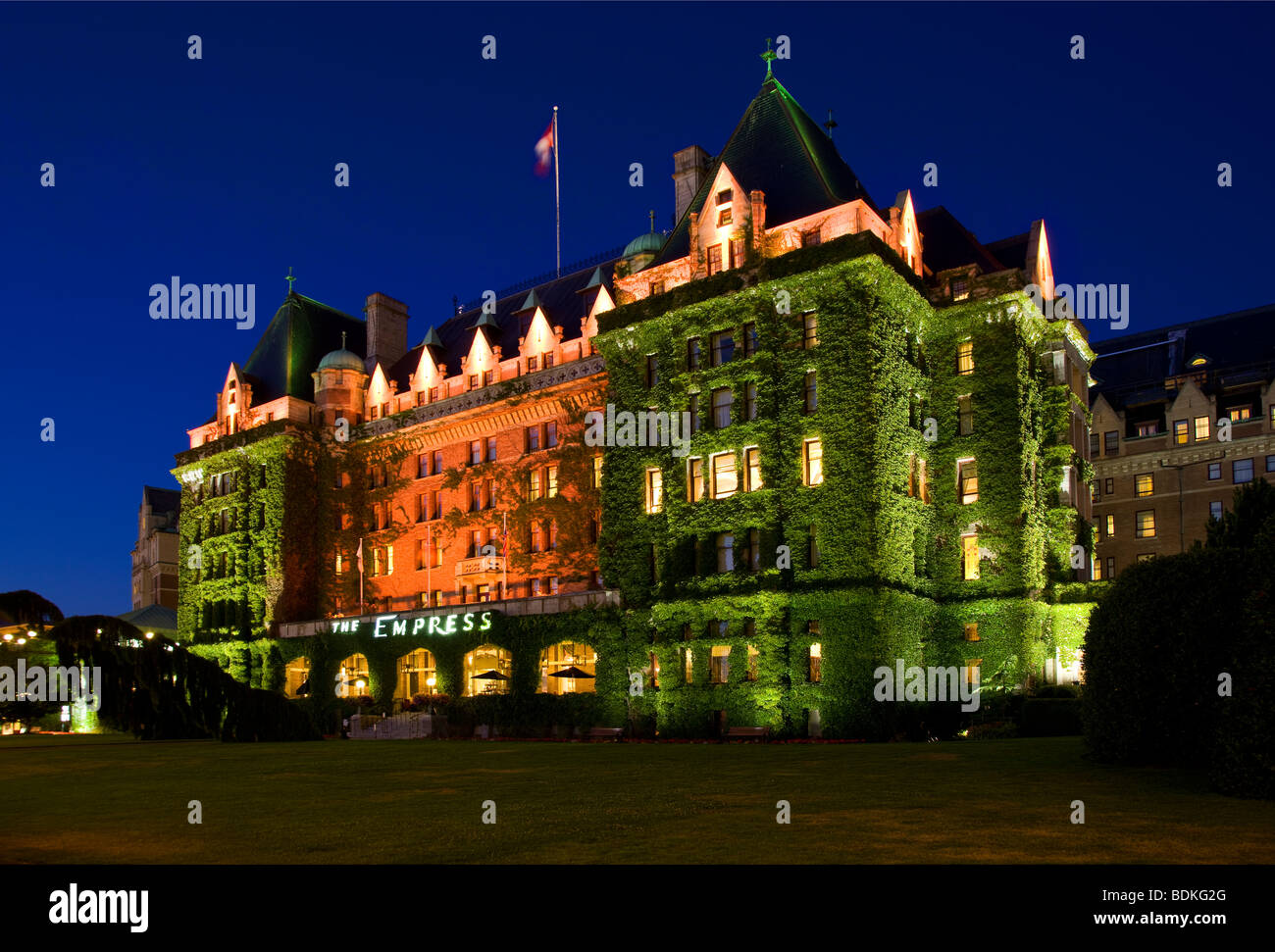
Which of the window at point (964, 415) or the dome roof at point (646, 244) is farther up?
the dome roof at point (646, 244)

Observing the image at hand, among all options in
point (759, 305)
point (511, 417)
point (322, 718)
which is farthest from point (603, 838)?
point (511, 417)

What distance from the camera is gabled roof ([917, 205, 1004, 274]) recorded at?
5797 cm

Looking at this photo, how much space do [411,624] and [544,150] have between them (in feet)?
89.0

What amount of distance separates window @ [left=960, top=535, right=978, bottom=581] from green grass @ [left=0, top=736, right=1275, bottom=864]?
23563mm

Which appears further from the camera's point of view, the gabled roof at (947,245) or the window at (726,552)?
the gabled roof at (947,245)

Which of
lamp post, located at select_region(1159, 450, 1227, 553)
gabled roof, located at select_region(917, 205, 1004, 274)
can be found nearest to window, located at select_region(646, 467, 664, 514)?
gabled roof, located at select_region(917, 205, 1004, 274)

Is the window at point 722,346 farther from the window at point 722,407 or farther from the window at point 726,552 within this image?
the window at point 726,552

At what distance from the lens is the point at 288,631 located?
69125 mm

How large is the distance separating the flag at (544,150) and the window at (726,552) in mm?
24804

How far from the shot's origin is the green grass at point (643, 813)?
42.9 ft

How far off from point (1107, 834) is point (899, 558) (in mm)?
34215

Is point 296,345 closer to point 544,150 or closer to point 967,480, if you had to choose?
point 544,150

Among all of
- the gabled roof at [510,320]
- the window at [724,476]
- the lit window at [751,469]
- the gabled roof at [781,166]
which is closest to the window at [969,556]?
the lit window at [751,469]
